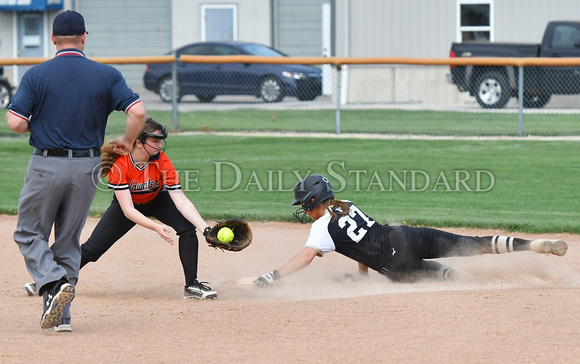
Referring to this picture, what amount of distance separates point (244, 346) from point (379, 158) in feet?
30.1

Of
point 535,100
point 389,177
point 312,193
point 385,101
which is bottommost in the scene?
point 389,177

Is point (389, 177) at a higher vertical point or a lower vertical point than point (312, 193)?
lower

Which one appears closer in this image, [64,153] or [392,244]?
[64,153]

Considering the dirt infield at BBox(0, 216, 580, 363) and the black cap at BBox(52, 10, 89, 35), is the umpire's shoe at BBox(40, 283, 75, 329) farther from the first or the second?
the black cap at BBox(52, 10, 89, 35)

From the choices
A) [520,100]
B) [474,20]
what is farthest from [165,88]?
[520,100]

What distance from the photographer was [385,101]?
21.5 meters

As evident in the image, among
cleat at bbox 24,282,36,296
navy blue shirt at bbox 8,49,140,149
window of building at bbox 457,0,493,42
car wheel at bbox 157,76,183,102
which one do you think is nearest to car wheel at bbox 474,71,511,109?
window of building at bbox 457,0,493,42

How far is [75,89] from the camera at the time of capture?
4977 millimetres

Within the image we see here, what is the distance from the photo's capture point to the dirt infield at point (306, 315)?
468 centimetres

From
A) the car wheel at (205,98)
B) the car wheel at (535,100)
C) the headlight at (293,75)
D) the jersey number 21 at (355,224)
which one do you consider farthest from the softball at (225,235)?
the car wheel at (205,98)

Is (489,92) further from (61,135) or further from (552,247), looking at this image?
(61,135)

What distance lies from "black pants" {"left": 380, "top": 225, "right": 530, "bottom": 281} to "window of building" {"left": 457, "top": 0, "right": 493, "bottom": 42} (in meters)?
17.5

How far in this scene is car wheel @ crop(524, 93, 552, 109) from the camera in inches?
684

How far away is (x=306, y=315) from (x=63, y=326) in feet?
4.88
